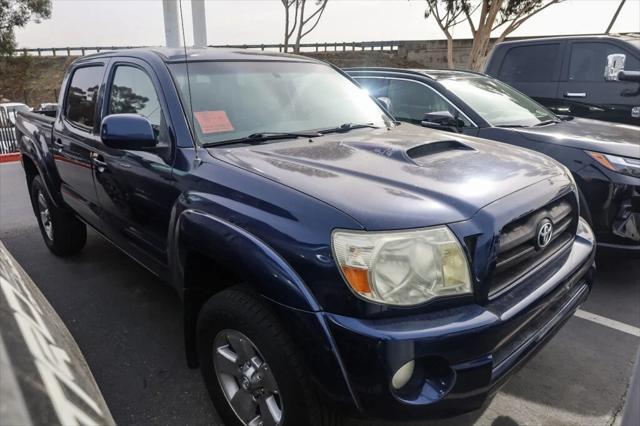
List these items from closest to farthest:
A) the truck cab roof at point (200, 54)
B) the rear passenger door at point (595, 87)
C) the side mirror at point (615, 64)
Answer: the truck cab roof at point (200, 54), the side mirror at point (615, 64), the rear passenger door at point (595, 87)

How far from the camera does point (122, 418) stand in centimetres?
233

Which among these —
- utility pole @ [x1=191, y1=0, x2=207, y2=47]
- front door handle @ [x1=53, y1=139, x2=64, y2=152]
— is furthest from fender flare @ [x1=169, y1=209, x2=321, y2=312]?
utility pole @ [x1=191, y1=0, x2=207, y2=47]

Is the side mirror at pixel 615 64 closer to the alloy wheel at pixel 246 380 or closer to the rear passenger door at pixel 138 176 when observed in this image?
the rear passenger door at pixel 138 176

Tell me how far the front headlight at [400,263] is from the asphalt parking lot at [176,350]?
988 mm

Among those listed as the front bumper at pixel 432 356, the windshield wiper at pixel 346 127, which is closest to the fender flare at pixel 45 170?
the windshield wiper at pixel 346 127

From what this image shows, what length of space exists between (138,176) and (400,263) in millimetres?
1659

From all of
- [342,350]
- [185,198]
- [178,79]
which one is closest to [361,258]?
[342,350]

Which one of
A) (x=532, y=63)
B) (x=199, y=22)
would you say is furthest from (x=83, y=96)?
(x=199, y=22)

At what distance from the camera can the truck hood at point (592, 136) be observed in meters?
3.60

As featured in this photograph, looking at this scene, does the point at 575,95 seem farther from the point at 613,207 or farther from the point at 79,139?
the point at 79,139

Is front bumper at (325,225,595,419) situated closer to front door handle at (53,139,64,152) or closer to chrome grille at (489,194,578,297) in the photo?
chrome grille at (489,194,578,297)

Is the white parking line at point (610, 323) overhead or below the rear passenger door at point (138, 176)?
below

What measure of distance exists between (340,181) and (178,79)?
120 centimetres

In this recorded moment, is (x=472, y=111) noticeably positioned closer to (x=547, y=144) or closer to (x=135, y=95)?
(x=547, y=144)
